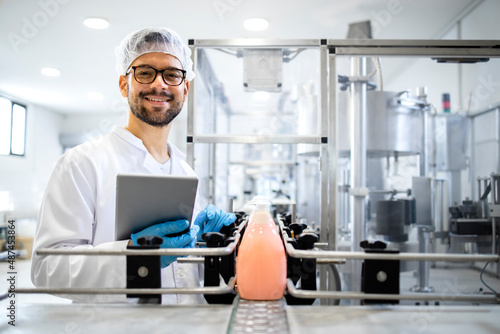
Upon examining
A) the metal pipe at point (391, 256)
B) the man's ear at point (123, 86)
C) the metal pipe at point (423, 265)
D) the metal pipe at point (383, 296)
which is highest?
the man's ear at point (123, 86)

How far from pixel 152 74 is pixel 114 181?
1.18 feet

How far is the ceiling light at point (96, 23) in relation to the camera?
2973 mm

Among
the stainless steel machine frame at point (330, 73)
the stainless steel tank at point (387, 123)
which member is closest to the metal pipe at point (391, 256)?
the stainless steel machine frame at point (330, 73)

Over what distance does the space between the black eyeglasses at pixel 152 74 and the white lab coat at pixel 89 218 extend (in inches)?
7.3

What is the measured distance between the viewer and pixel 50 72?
4.42 m

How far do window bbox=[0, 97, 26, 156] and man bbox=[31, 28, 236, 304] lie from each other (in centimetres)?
532

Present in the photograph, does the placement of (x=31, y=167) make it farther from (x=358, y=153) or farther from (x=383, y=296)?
(x=383, y=296)

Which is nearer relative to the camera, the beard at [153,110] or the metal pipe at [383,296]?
the metal pipe at [383,296]

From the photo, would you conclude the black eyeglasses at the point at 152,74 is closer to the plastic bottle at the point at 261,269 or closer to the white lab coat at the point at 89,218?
the white lab coat at the point at 89,218

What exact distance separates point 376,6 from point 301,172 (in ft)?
6.57

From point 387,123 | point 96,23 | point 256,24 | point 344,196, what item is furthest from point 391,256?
point 96,23

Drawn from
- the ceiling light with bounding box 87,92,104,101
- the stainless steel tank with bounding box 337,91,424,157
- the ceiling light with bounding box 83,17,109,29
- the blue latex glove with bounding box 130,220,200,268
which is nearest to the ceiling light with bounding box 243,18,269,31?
the ceiling light with bounding box 83,17,109,29

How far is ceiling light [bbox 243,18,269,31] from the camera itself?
119 inches

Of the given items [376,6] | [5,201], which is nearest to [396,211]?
[376,6]
